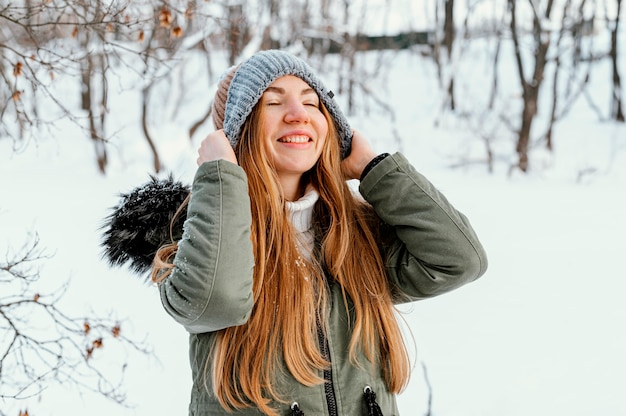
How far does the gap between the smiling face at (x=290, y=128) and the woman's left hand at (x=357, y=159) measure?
0.48ft

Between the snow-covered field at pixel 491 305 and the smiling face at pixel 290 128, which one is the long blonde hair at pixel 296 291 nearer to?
the smiling face at pixel 290 128

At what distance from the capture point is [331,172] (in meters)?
1.90

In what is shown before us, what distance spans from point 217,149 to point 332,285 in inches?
20.8

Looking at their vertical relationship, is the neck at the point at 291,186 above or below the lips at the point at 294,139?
below

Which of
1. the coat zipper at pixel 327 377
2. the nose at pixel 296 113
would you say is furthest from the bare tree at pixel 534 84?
the coat zipper at pixel 327 377

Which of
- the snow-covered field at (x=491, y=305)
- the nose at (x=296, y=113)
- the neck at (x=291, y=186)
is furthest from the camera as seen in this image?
the snow-covered field at (x=491, y=305)

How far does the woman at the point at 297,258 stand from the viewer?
1.54 m

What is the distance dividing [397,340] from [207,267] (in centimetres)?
66

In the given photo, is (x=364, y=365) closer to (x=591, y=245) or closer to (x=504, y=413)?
(x=504, y=413)

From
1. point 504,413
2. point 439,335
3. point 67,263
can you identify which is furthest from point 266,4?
point 504,413

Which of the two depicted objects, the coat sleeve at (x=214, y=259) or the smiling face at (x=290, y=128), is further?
the smiling face at (x=290, y=128)

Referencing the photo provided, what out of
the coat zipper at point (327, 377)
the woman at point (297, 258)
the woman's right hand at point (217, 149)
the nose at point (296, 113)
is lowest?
the coat zipper at point (327, 377)

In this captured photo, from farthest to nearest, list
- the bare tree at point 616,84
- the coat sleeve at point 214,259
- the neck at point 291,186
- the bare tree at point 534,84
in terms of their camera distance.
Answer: the bare tree at point 616,84 → the bare tree at point 534,84 → the neck at point 291,186 → the coat sleeve at point 214,259

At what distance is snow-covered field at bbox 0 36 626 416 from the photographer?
3803 millimetres
